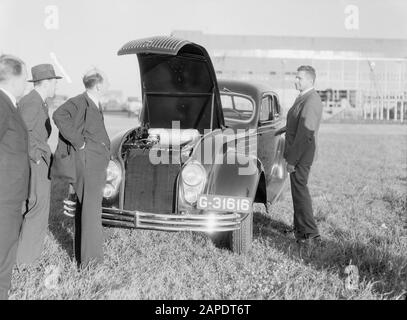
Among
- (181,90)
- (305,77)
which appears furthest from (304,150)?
(181,90)

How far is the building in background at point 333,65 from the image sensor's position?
1410 inches

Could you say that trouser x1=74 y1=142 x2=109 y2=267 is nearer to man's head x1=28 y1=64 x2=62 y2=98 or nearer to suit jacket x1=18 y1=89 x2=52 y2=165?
suit jacket x1=18 y1=89 x2=52 y2=165

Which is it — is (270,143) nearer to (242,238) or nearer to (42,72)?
(242,238)

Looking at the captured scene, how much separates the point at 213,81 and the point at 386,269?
103 inches

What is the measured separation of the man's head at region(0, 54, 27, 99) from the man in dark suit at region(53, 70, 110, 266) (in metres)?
0.55

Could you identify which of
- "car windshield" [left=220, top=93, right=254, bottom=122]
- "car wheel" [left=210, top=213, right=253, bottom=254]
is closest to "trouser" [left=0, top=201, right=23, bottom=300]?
"car wheel" [left=210, top=213, right=253, bottom=254]

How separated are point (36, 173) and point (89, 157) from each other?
1.88 ft

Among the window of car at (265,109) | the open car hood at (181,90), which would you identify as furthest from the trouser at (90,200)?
the window of car at (265,109)

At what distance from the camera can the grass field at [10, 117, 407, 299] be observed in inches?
124

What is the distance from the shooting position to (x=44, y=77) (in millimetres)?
3918

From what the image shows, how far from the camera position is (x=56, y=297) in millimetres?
2959

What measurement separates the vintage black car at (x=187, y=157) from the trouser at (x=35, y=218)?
0.27 m
